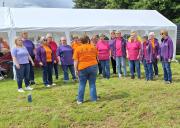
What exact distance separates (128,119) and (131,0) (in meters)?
25.7

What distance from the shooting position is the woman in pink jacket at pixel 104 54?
43.0ft

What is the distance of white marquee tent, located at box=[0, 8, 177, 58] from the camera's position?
54.6ft

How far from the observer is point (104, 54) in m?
13.1

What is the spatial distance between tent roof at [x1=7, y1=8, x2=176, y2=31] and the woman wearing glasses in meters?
4.01

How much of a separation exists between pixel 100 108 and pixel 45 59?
3.83 metres

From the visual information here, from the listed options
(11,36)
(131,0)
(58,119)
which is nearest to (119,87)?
(58,119)

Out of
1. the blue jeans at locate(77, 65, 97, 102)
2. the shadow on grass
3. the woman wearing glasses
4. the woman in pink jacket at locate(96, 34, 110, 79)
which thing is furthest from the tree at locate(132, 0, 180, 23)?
the blue jeans at locate(77, 65, 97, 102)

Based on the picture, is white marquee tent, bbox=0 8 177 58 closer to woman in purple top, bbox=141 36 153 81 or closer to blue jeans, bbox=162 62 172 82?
woman in purple top, bbox=141 36 153 81

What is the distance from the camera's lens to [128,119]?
302 inches

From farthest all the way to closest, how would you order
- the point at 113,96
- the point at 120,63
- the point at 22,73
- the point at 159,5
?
the point at 159,5
the point at 120,63
the point at 22,73
the point at 113,96

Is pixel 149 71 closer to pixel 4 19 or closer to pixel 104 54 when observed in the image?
pixel 104 54

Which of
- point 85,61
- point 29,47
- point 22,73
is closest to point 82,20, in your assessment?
point 29,47

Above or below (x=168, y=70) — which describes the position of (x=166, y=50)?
above

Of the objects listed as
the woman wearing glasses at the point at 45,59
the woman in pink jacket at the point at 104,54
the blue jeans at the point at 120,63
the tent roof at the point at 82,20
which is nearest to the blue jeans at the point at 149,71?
the blue jeans at the point at 120,63
